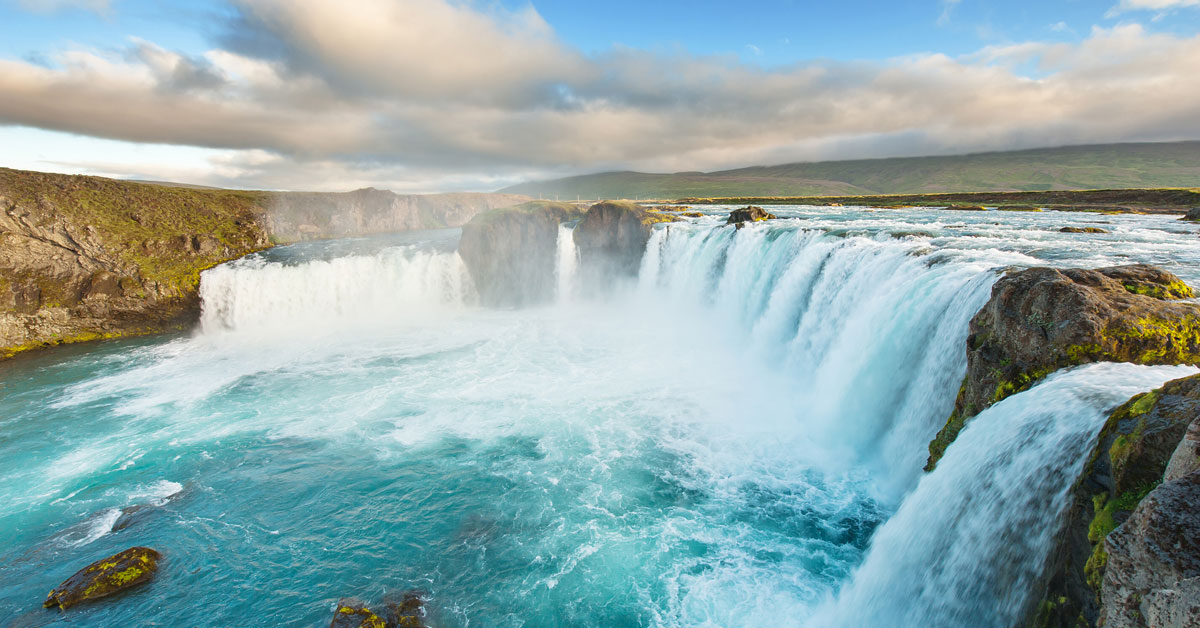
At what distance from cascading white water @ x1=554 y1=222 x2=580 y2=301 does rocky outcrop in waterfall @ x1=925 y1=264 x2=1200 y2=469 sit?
3032 cm

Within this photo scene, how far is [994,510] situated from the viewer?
6035mm

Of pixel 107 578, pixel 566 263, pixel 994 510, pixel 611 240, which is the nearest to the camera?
pixel 994 510

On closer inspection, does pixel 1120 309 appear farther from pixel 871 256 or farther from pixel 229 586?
pixel 229 586

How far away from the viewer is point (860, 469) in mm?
13547

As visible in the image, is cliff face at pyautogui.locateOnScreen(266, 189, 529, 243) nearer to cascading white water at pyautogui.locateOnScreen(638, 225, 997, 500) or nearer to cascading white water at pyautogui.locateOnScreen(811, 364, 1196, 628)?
cascading white water at pyautogui.locateOnScreen(638, 225, 997, 500)

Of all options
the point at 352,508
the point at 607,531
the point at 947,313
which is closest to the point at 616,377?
the point at 607,531

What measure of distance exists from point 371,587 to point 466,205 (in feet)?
285

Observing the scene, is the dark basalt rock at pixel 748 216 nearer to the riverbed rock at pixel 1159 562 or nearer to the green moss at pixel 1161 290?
the green moss at pixel 1161 290

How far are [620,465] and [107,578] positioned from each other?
1224 centimetres

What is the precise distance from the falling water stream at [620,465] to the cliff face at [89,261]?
5.14m

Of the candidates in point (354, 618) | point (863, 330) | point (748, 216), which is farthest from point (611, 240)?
point (354, 618)

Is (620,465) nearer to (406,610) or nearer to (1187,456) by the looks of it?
(406,610)

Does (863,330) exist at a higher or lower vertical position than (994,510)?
higher

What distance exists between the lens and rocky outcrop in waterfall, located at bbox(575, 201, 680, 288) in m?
36.1
